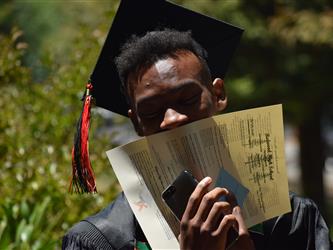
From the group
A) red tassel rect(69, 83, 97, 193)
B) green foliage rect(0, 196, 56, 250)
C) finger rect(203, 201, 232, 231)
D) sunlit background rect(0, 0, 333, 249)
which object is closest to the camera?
finger rect(203, 201, 232, 231)

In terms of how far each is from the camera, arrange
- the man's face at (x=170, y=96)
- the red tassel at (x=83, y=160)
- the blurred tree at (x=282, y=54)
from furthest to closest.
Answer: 1. the blurred tree at (x=282, y=54)
2. the red tassel at (x=83, y=160)
3. the man's face at (x=170, y=96)

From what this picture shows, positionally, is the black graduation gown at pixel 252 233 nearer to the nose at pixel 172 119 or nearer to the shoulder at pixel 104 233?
the shoulder at pixel 104 233

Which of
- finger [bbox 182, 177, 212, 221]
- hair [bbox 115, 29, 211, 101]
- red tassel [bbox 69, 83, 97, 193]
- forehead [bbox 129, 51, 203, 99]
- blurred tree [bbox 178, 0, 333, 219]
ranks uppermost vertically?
hair [bbox 115, 29, 211, 101]

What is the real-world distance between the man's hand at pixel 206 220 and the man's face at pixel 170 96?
25 centimetres

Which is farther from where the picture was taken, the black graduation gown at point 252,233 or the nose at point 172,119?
the black graduation gown at point 252,233

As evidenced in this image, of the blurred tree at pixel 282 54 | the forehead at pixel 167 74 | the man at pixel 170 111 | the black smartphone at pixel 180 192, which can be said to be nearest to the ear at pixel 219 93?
the man at pixel 170 111

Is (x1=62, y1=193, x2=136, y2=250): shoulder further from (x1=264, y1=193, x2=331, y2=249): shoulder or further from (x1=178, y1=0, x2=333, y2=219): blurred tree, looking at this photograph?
(x1=178, y1=0, x2=333, y2=219): blurred tree

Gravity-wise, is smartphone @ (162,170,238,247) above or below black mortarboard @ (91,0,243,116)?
below

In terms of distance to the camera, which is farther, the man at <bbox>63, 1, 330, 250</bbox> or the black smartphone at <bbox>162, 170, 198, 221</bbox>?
the man at <bbox>63, 1, 330, 250</bbox>

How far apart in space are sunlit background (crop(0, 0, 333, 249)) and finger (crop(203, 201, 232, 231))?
4.73 feet

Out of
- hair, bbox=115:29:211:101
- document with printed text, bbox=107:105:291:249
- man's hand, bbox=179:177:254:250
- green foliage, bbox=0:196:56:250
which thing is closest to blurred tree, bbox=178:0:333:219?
green foliage, bbox=0:196:56:250

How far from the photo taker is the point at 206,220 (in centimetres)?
207

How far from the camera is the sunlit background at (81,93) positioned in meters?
4.09

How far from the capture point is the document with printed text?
222 centimetres
